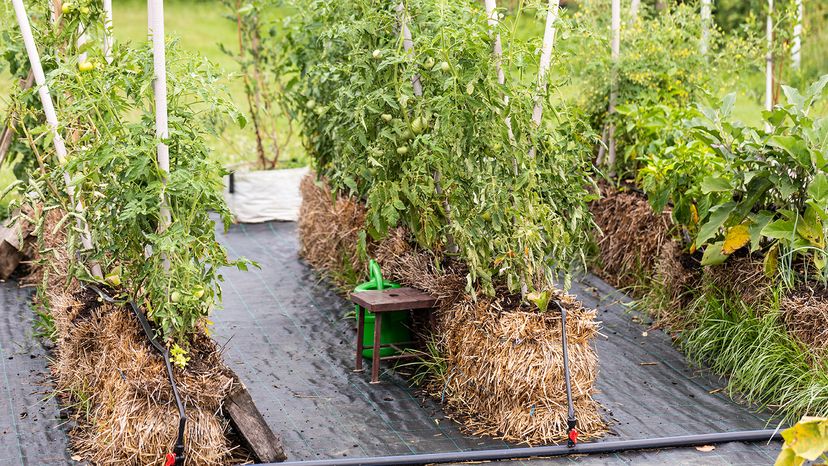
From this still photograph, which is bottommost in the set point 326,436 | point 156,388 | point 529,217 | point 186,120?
point 326,436

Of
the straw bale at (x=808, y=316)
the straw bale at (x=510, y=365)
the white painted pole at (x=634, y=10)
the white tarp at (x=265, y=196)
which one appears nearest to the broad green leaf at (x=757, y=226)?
the straw bale at (x=808, y=316)

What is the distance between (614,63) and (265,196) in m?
2.84

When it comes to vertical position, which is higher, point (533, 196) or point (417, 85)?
point (417, 85)

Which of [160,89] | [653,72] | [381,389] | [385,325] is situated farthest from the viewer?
[653,72]

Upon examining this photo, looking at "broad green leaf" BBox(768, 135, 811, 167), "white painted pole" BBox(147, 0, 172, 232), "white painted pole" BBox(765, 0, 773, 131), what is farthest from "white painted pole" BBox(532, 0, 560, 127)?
"white painted pole" BBox(765, 0, 773, 131)

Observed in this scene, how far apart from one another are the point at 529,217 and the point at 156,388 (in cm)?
170

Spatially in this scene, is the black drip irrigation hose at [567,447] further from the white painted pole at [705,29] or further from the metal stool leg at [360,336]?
the white painted pole at [705,29]

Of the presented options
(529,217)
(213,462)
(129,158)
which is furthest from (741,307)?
(129,158)

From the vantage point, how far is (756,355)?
16.5ft

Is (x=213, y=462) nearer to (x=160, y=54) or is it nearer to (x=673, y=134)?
(x=160, y=54)

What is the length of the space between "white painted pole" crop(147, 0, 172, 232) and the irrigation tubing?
1.21 m

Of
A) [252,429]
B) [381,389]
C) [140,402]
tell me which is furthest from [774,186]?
[140,402]

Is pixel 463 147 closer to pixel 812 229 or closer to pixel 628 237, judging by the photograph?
pixel 812 229

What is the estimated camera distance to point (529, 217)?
4512 mm
